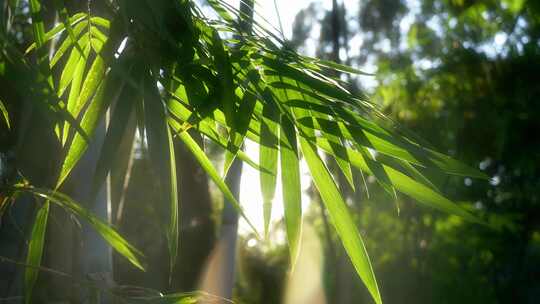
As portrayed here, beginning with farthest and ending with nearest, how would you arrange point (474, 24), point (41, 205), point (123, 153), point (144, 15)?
point (474, 24), point (123, 153), point (41, 205), point (144, 15)

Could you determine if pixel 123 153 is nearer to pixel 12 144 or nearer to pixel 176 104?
pixel 12 144

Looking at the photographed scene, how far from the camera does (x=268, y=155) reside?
1405mm

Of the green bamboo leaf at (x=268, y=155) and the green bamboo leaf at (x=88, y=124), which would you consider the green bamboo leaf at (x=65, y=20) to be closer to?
the green bamboo leaf at (x=88, y=124)

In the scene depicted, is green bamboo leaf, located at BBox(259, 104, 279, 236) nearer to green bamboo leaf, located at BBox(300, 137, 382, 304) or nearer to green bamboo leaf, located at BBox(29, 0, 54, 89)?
green bamboo leaf, located at BBox(300, 137, 382, 304)

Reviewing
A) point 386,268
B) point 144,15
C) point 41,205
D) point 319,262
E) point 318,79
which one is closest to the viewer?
point 144,15

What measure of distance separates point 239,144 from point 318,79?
0.19m

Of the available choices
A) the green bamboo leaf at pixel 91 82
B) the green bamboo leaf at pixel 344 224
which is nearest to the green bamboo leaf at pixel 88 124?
the green bamboo leaf at pixel 91 82

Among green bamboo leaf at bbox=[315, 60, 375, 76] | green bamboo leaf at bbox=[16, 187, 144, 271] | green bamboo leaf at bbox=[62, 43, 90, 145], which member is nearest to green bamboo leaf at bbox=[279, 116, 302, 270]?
green bamboo leaf at bbox=[315, 60, 375, 76]

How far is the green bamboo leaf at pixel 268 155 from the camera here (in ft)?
4.48

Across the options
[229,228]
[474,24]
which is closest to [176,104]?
[229,228]

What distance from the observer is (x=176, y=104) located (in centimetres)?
143

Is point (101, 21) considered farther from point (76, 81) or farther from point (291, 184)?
point (291, 184)

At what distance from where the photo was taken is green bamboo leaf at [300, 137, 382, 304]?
4.52 ft

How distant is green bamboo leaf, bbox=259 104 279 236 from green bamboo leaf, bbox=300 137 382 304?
0.25 ft
